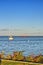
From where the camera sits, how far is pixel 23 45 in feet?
13.1

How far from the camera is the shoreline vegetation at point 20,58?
12.6 ft

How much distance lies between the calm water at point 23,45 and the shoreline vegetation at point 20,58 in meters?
0.08

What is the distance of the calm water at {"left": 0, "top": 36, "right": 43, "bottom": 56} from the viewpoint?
388 centimetres

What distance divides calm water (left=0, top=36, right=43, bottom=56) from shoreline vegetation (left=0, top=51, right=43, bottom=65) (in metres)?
0.08

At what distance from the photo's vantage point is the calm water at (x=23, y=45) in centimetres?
388

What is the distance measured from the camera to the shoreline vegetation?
3.86 meters

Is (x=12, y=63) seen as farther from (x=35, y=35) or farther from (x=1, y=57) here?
(x=35, y=35)

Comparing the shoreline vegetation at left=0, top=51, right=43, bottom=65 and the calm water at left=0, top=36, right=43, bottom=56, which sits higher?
the calm water at left=0, top=36, right=43, bottom=56

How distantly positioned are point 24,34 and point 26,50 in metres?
0.37

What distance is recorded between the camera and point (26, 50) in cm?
398

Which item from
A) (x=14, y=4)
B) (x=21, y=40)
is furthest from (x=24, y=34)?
(x=14, y=4)

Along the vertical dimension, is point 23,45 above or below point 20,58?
above

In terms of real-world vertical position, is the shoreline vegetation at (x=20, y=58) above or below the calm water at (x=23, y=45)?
below

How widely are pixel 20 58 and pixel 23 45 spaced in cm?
30
